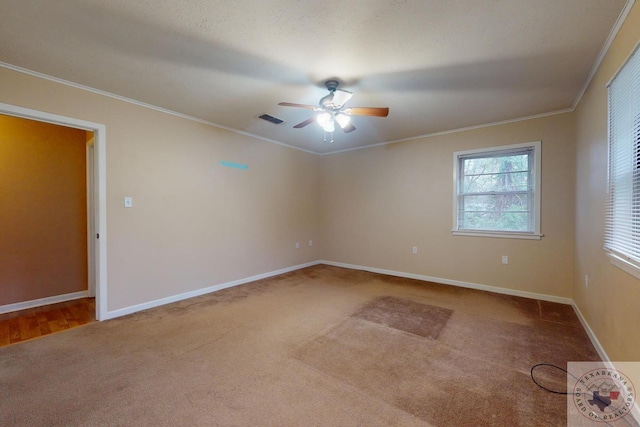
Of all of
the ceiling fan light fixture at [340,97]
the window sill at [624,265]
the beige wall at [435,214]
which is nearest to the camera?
the window sill at [624,265]

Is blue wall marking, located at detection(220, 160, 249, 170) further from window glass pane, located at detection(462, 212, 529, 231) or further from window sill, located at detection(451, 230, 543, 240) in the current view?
window glass pane, located at detection(462, 212, 529, 231)

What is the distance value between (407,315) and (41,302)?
4682 mm

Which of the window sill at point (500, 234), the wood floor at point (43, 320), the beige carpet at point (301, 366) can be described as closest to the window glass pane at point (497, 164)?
the window sill at point (500, 234)

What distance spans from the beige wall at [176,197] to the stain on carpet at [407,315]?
2247mm

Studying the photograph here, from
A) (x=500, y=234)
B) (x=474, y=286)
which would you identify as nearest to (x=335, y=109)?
(x=500, y=234)

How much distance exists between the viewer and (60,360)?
6.89ft

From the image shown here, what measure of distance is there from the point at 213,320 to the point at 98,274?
136 centimetres

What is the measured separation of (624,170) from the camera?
70.9 inches

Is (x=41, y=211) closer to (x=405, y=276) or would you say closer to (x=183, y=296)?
(x=183, y=296)

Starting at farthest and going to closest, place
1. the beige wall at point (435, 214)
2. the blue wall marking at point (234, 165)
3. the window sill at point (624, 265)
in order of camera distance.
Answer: the blue wall marking at point (234, 165)
the beige wall at point (435, 214)
the window sill at point (624, 265)

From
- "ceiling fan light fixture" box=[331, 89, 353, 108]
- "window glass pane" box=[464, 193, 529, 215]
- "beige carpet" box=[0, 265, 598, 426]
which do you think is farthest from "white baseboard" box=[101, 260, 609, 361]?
"ceiling fan light fixture" box=[331, 89, 353, 108]

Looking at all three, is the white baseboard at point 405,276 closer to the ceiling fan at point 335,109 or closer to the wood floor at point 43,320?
the wood floor at point 43,320

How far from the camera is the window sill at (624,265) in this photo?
1537 mm

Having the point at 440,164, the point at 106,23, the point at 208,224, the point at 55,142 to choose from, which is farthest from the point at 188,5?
the point at 440,164
